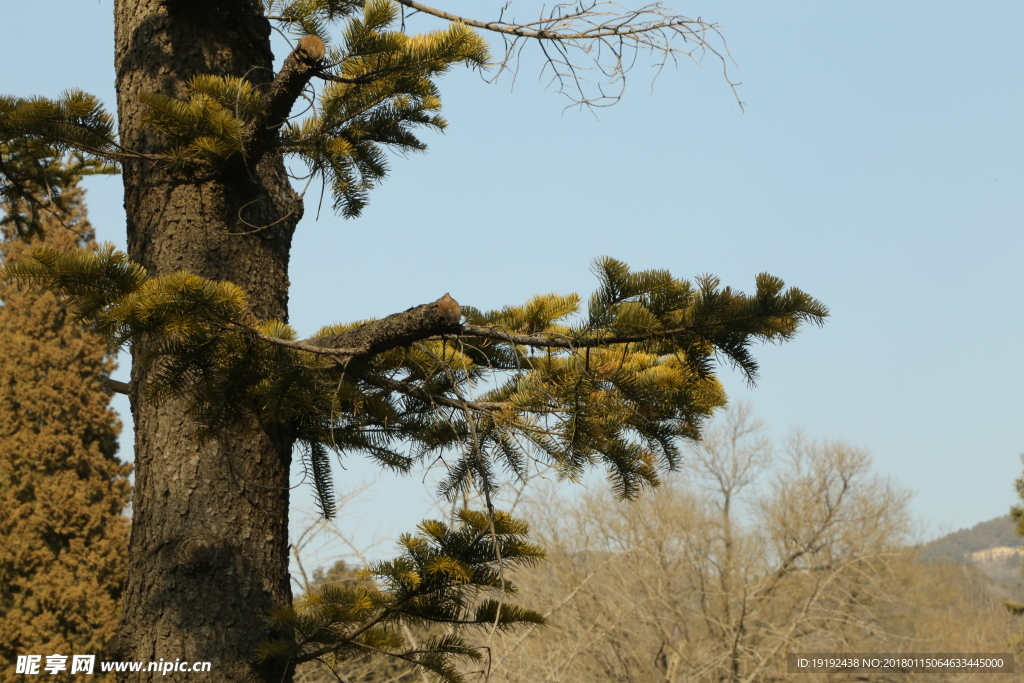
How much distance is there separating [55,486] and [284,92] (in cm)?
796

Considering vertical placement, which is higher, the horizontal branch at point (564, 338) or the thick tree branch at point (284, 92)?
the thick tree branch at point (284, 92)

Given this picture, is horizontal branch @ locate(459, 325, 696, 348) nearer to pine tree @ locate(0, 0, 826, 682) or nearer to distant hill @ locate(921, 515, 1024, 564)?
pine tree @ locate(0, 0, 826, 682)

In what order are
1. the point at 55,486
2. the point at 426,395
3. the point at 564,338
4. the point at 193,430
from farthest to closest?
the point at 55,486, the point at 426,395, the point at 193,430, the point at 564,338

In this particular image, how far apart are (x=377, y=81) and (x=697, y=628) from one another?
1160 cm

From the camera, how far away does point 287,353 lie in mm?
2371

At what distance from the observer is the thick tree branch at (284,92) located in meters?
2.63

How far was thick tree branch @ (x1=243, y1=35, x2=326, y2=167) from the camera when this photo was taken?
8.62 feet

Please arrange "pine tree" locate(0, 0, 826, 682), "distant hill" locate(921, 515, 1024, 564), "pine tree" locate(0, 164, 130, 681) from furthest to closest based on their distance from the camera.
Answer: "distant hill" locate(921, 515, 1024, 564), "pine tree" locate(0, 164, 130, 681), "pine tree" locate(0, 0, 826, 682)

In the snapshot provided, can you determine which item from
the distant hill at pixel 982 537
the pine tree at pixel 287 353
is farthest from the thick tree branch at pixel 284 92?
the distant hill at pixel 982 537

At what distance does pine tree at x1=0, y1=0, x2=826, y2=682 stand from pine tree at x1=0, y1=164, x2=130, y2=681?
5.87 meters

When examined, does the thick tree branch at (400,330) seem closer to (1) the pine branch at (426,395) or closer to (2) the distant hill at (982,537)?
(1) the pine branch at (426,395)

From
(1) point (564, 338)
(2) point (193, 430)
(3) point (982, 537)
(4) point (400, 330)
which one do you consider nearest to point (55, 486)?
(2) point (193, 430)

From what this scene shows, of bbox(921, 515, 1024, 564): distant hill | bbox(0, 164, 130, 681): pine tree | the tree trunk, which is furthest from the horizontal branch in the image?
bbox(921, 515, 1024, 564): distant hill

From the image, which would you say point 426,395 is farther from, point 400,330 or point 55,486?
point 55,486
